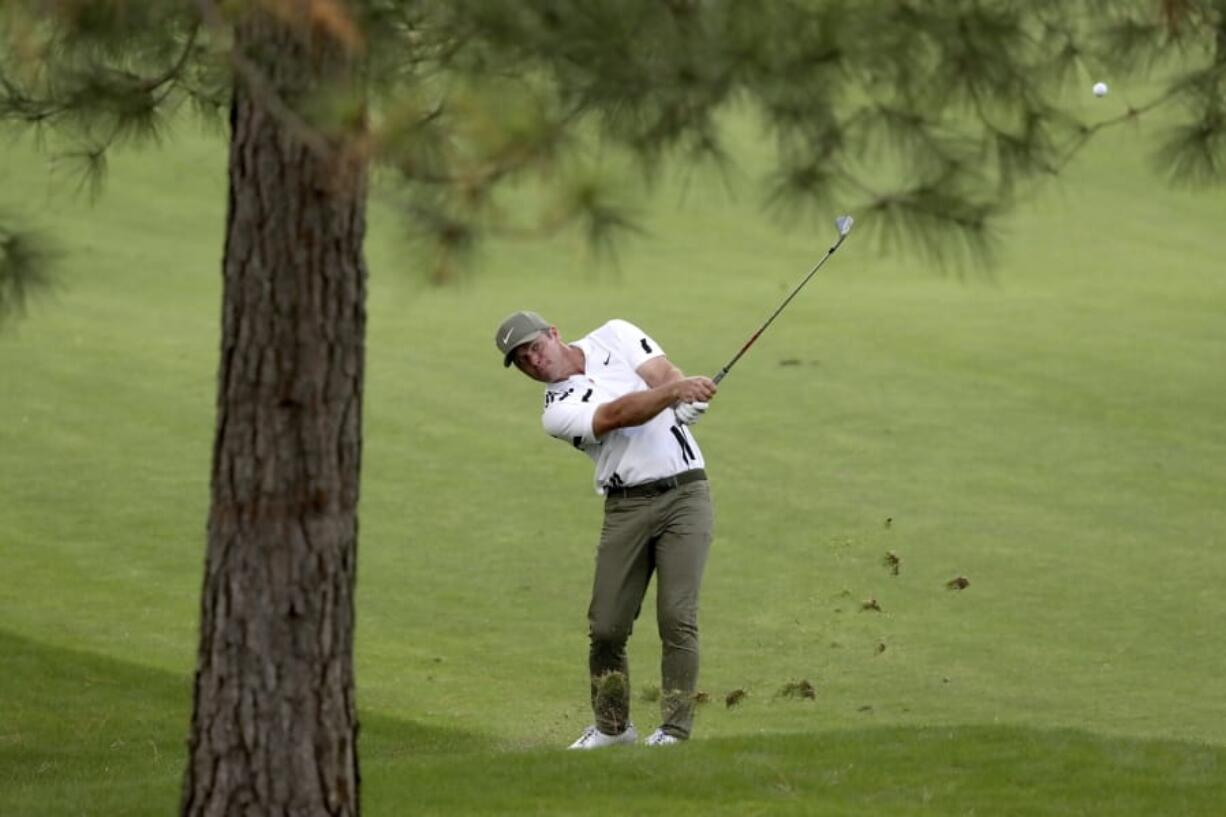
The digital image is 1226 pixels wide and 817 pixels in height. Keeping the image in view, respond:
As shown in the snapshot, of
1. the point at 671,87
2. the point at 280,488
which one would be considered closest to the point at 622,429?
the point at 280,488

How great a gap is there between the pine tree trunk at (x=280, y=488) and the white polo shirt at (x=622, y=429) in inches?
85.3

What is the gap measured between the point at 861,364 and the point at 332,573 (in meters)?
12.4

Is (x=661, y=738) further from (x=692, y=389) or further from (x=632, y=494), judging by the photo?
(x=692, y=389)

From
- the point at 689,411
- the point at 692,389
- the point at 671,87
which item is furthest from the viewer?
the point at 689,411

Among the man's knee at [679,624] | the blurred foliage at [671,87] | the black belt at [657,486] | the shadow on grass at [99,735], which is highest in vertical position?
the blurred foliage at [671,87]

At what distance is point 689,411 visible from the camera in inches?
302

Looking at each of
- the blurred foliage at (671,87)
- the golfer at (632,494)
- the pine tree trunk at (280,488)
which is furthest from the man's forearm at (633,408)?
the pine tree trunk at (280,488)

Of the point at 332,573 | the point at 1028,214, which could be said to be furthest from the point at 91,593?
the point at 1028,214

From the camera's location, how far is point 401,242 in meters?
5.05

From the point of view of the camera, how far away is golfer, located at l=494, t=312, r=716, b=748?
774 centimetres

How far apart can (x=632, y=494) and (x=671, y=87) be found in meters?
2.68

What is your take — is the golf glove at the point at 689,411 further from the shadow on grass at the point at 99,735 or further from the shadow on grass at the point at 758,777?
the shadow on grass at the point at 99,735

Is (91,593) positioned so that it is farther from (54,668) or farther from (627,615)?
(627,615)

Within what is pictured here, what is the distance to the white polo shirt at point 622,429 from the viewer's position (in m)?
7.74
